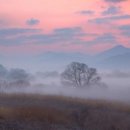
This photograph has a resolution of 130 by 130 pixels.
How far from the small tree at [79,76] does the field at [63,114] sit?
35.0m

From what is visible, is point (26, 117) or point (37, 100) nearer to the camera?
point (26, 117)

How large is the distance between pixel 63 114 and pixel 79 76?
41.3 meters

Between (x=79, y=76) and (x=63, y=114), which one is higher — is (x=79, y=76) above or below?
above

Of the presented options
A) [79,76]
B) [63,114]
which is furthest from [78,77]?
[63,114]

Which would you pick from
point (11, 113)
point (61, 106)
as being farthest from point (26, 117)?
point (61, 106)

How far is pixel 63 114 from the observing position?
26.2 meters

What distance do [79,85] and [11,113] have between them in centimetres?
4167

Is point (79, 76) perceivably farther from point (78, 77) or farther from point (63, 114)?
point (63, 114)

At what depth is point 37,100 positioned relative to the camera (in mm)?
31625

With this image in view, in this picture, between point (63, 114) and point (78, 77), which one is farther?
point (78, 77)

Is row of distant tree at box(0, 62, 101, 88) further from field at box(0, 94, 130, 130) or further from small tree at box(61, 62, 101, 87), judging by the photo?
field at box(0, 94, 130, 130)

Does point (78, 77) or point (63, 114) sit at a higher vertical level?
point (78, 77)

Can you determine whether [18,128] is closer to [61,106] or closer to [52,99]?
[61,106]

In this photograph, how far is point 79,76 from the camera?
221 ft
